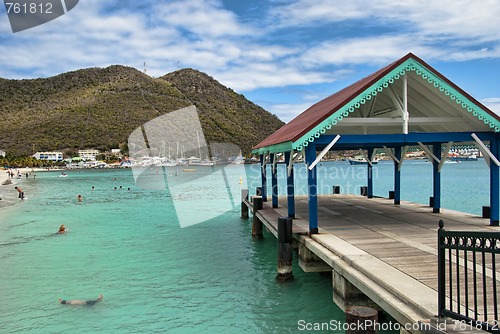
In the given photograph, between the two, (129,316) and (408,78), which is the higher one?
(408,78)

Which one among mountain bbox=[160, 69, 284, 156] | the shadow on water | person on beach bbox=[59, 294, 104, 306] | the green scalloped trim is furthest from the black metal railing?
mountain bbox=[160, 69, 284, 156]

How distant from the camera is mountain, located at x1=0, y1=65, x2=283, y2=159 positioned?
132625mm

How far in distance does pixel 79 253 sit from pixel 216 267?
6754 mm

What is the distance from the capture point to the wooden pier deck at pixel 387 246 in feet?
21.2

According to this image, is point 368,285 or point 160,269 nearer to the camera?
point 368,285

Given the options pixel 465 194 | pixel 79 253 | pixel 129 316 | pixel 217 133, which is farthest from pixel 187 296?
pixel 217 133

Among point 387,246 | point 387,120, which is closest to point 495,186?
point 387,120

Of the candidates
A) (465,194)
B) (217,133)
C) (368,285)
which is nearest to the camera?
(368,285)

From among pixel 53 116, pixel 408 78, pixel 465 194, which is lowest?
pixel 465 194

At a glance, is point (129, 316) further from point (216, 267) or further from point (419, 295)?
point (419, 295)

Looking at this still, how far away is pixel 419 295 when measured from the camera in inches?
248

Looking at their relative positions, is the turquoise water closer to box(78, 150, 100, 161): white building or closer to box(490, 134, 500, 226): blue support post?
box(490, 134, 500, 226): blue support post

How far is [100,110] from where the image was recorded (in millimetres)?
135250

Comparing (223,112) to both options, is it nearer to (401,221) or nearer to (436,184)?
(436,184)
